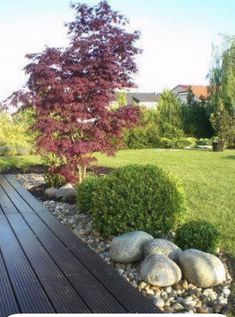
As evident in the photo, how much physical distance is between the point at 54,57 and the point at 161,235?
164 inches

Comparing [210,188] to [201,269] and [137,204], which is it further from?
[201,269]

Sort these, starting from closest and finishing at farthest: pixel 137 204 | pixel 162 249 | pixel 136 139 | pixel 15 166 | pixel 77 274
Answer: pixel 77 274 → pixel 162 249 → pixel 137 204 → pixel 15 166 → pixel 136 139

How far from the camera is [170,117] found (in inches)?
930

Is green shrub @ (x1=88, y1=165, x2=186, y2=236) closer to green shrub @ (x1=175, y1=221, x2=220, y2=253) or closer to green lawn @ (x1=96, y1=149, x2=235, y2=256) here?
green shrub @ (x1=175, y1=221, x2=220, y2=253)

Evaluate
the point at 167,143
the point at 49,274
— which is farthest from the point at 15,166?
the point at 167,143

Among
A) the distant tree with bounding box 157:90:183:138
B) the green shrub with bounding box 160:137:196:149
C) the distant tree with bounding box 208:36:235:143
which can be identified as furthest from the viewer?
the distant tree with bounding box 157:90:183:138

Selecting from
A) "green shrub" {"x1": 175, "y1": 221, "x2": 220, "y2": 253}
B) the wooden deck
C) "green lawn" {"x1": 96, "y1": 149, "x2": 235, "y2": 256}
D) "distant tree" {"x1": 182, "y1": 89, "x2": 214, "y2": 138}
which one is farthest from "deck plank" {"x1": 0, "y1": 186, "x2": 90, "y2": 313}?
"distant tree" {"x1": 182, "y1": 89, "x2": 214, "y2": 138}

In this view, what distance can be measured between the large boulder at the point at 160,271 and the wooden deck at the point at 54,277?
37 cm

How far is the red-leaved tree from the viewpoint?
296 inches

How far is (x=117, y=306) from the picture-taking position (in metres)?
2.72

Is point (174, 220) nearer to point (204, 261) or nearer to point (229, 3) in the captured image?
point (204, 261)

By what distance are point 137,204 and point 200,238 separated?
82 centimetres

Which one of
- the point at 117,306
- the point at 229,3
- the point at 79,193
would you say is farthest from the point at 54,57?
the point at 117,306

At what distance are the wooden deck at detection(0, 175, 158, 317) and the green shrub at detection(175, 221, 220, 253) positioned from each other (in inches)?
41.9
